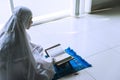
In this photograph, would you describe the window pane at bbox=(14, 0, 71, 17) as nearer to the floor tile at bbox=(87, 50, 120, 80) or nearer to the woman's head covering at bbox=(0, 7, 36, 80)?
the floor tile at bbox=(87, 50, 120, 80)

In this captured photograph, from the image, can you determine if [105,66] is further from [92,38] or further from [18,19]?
[18,19]

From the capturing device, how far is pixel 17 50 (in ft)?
4.44

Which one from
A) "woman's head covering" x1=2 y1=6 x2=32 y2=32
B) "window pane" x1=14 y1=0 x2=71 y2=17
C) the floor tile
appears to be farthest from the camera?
"window pane" x1=14 y1=0 x2=71 y2=17

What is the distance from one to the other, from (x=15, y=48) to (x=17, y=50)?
0.02m

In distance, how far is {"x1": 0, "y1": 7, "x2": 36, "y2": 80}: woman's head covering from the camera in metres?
1.32

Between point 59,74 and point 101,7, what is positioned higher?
point 101,7

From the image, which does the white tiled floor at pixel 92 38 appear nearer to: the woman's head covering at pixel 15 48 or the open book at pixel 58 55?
the open book at pixel 58 55

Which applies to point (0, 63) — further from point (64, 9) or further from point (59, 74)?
point (64, 9)

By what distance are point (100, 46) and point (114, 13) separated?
1.18 m

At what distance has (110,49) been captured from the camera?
2162 mm

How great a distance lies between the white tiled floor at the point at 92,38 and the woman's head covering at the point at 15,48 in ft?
1.71

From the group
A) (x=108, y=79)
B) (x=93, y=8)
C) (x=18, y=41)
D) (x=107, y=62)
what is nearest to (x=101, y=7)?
(x=93, y=8)

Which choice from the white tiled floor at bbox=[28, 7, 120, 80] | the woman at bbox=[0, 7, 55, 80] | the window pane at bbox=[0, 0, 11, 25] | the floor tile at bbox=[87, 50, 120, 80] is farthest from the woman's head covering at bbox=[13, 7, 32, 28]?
the window pane at bbox=[0, 0, 11, 25]

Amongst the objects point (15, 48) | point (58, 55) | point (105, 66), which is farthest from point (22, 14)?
point (105, 66)
